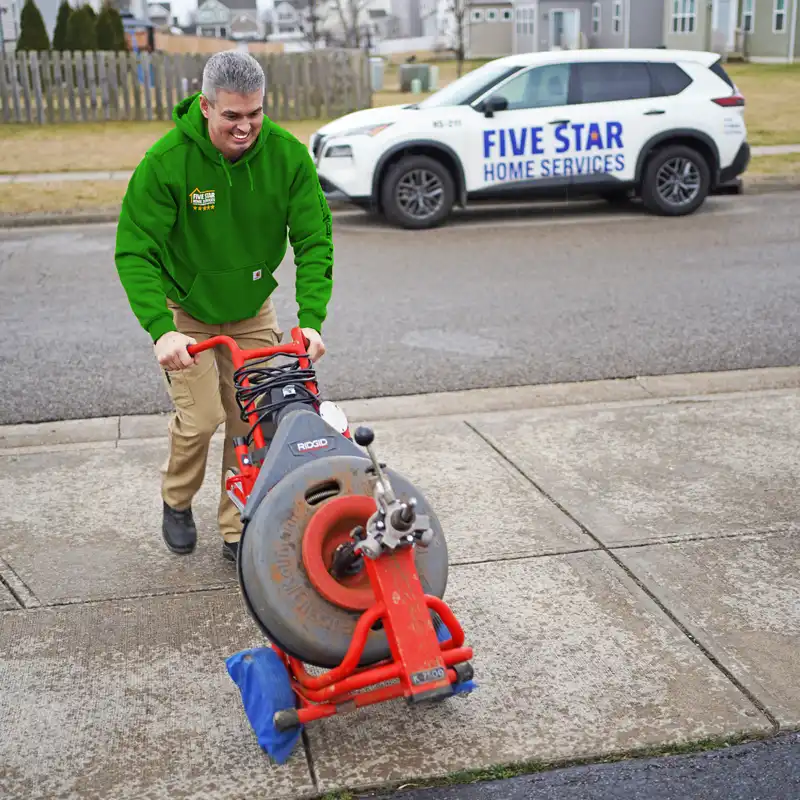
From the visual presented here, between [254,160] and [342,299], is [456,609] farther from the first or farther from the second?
[342,299]

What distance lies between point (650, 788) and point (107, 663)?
176 centimetres

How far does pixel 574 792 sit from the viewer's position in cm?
302

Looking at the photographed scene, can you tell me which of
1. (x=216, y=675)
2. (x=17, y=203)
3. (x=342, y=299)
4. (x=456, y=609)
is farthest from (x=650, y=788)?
(x=17, y=203)

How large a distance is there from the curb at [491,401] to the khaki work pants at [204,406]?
1631 mm

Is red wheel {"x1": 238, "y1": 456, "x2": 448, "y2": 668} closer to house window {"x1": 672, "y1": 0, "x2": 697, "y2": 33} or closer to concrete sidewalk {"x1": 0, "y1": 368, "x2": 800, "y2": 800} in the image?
concrete sidewalk {"x1": 0, "y1": 368, "x2": 800, "y2": 800}

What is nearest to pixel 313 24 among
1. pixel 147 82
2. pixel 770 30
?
pixel 770 30

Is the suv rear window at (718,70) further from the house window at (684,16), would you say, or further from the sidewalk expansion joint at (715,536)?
the house window at (684,16)

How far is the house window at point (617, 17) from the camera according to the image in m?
46.2

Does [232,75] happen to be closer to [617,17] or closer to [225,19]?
[617,17]

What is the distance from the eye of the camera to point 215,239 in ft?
12.6

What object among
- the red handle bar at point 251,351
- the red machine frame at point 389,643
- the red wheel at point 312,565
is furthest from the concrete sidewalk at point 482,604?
the red handle bar at point 251,351

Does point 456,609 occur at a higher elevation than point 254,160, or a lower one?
lower

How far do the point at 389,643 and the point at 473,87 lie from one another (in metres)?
10.3

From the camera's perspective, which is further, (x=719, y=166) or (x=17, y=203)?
(x=17, y=203)
